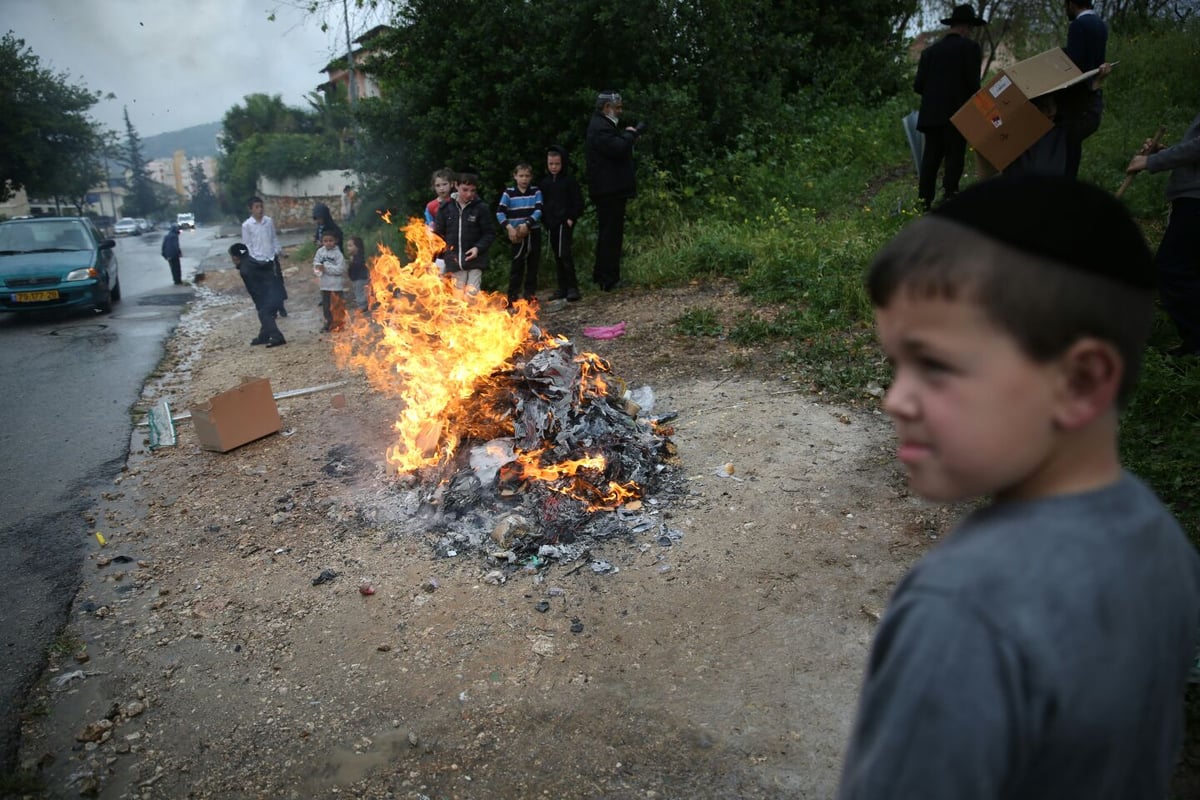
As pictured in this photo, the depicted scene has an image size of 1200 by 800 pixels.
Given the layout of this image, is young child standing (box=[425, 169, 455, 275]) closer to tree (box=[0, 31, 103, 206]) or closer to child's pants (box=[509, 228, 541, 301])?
child's pants (box=[509, 228, 541, 301])

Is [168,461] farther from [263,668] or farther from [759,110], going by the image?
[759,110]

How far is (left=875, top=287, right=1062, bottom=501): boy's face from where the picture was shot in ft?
3.09

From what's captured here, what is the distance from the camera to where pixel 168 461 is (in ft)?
21.8

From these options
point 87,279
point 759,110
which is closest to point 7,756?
point 87,279

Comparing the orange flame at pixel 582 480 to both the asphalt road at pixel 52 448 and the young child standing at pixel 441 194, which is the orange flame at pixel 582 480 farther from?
the young child standing at pixel 441 194

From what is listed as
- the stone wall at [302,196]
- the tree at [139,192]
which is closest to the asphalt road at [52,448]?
the stone wall at [302,196]

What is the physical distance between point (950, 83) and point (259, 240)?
9109mm

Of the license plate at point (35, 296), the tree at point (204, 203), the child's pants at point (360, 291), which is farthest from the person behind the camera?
the tree at point (204, 203)

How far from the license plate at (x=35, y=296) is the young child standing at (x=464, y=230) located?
26.2 feet

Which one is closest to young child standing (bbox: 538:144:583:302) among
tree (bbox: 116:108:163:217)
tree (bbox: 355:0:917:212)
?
tree (bbox: 355:0:917:212)

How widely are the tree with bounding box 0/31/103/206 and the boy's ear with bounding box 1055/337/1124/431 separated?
47.1 meters

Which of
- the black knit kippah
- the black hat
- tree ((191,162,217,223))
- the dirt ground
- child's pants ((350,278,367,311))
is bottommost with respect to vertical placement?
the dirt ground

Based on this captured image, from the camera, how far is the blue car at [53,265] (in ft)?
42.2

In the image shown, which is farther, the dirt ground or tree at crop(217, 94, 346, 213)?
tree at crop(217, 94, 346, 213)
